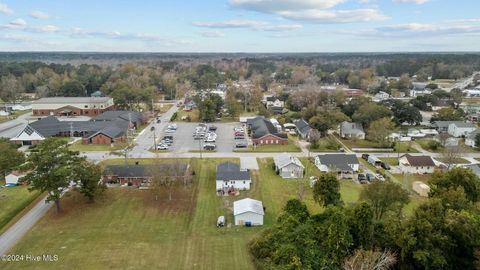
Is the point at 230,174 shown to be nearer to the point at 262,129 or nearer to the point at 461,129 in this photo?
the point at 262,129

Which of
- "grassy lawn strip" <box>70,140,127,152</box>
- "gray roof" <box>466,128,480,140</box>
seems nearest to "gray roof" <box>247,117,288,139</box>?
"grassy lawn strip" <box>70,140,127,152</box>

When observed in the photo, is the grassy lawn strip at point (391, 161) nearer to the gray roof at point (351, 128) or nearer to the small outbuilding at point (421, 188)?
the small outbuilding at point (421, 188)

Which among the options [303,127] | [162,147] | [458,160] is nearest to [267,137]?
[303,127]

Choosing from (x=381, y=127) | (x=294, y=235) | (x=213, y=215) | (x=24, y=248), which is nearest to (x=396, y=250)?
(x=294, y=235)

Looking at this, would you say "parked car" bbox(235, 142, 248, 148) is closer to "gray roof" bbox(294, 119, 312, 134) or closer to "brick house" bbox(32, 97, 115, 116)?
"gray roof" bbox(294, 119, 312, 134)

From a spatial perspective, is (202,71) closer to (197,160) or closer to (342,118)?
(342,118)

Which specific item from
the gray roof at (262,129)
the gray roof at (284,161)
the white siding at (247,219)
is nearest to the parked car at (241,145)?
the gray roof at (262,129)

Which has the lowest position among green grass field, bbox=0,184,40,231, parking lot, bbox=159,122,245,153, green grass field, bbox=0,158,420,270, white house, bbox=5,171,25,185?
green grass field, bbox=0,158,420,270

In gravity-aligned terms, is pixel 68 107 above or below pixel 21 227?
above
